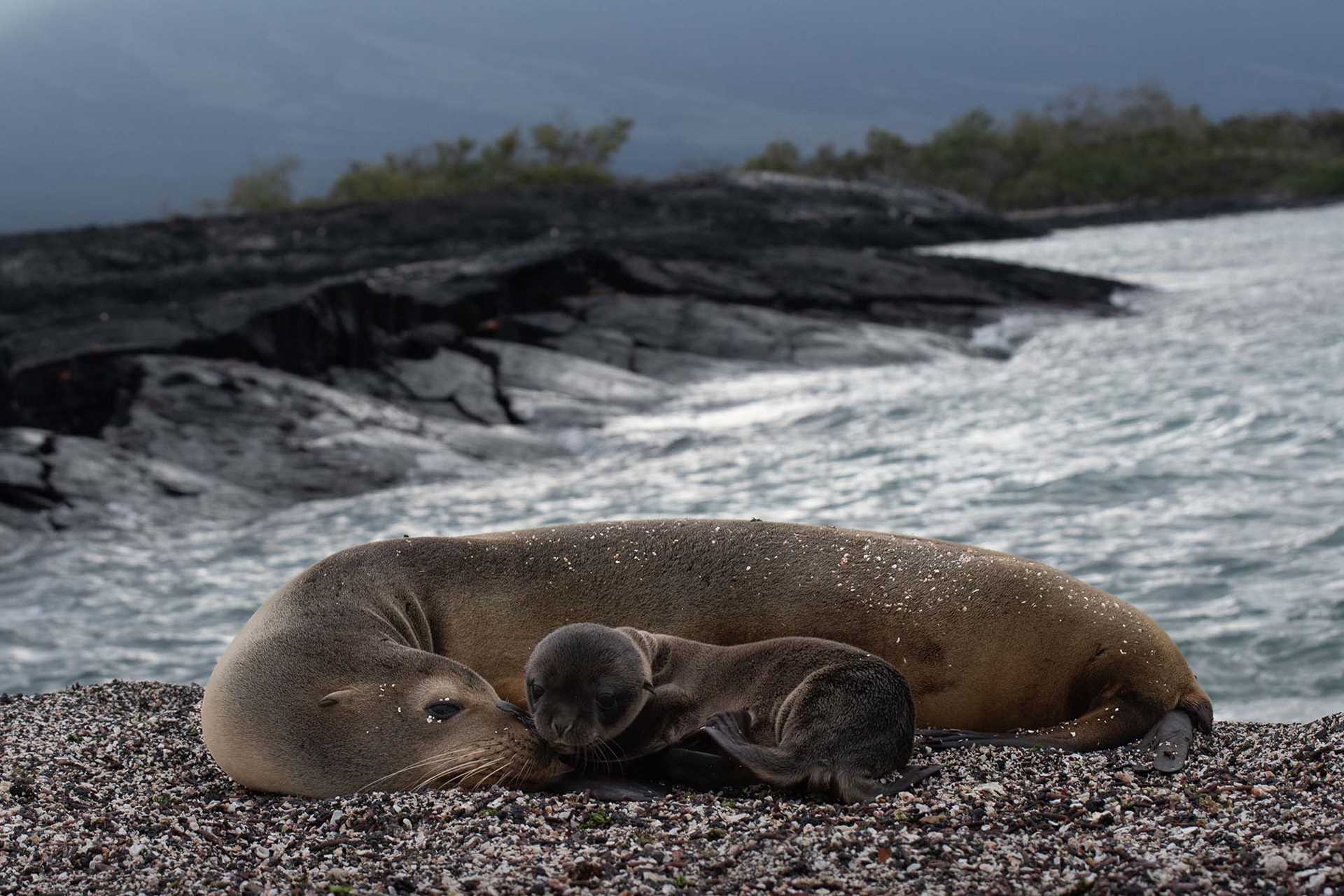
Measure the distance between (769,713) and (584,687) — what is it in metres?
0.57

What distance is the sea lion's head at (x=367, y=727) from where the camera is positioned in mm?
4379

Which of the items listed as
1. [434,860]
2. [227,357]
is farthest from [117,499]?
[434,860]

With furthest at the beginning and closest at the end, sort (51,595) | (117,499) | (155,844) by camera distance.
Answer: (117,499), (51,595), (155,844)

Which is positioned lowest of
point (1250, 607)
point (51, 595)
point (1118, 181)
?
point (51, 595)

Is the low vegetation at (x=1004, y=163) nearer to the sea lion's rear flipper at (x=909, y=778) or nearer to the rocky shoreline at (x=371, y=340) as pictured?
the rocky shoreline at (x=371, y=340)

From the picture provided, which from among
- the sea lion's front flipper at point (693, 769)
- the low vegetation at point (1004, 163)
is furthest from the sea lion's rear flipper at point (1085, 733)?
the low vegetation at point (1004, 163)

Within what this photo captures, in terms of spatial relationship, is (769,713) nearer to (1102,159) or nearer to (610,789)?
(610,789)

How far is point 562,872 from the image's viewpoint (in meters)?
3.64

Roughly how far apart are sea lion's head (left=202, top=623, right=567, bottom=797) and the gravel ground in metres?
0.09

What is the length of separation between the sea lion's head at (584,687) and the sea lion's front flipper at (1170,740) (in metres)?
1.57

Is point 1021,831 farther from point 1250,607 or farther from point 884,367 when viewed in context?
point 884,367

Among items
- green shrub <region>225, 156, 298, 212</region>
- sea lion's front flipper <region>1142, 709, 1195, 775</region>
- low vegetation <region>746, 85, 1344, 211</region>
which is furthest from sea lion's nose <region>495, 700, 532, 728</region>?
low vegetation <region>746, 85, 1344, 211</region>

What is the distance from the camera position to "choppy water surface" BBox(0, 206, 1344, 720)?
28.7 feet

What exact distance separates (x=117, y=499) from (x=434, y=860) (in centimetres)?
1043
